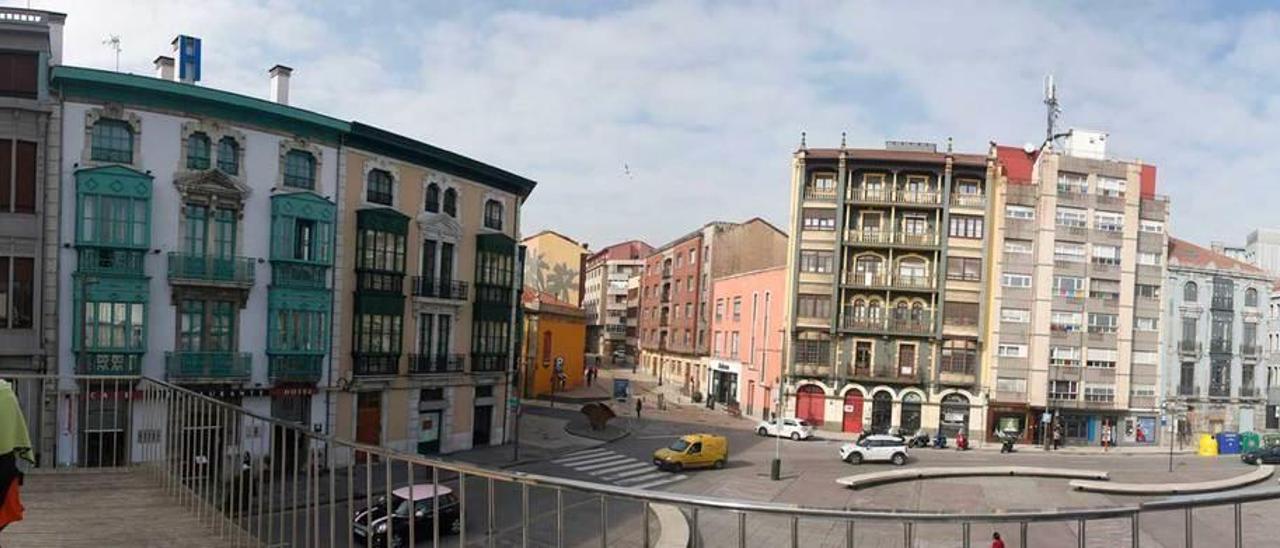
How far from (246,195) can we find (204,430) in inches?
804

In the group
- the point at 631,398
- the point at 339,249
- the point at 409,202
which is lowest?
the point at 631,398

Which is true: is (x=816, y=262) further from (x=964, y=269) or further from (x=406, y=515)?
(x=406, y=515)

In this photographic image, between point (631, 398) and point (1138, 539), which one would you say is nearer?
point (1138, 539)

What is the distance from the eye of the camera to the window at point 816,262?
55781 mm

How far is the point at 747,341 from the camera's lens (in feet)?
211

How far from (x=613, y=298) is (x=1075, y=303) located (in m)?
80.6

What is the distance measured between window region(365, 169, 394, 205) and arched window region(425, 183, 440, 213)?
2.00 meters

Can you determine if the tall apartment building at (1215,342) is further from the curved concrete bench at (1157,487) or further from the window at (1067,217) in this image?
the curved concrete bench at (1157,487)

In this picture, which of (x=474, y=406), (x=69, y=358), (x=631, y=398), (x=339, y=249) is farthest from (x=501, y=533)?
(x=631, y=398)

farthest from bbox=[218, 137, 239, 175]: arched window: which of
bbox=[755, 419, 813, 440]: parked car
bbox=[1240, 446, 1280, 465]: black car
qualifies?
bbox=[1240, 446, 1280, 465]: black car

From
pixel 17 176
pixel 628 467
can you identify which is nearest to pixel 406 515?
pixel 17 176

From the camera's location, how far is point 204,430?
34.8 feet

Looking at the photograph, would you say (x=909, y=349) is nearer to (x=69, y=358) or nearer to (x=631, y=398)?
(x=631, y=398)

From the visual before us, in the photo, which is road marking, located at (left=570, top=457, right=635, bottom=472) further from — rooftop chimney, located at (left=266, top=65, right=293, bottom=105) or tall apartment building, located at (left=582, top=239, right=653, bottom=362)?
tall apartment building, located at (left=582, top=239, right=653, bottom=362)
